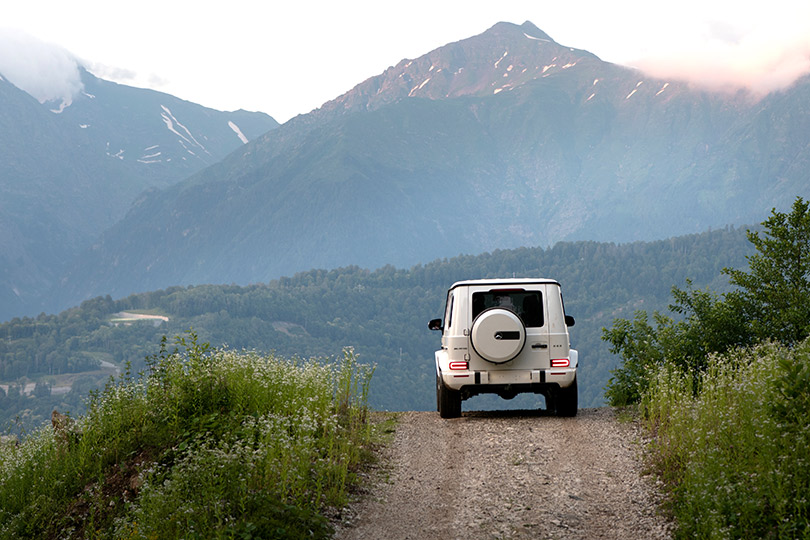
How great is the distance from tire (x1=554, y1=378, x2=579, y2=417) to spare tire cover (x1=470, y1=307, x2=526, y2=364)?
1281mm

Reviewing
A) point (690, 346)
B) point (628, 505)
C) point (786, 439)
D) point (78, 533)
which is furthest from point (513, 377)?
point (78, 533)

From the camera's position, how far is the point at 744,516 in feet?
20.4

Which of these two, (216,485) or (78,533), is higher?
(216,485)

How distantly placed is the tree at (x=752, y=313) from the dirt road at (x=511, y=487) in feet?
8.03

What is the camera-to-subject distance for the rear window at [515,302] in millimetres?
13000

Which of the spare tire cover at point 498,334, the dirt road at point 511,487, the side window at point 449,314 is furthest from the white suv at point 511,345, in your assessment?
the dirt road at point 511,487

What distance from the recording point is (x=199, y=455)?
8.11 metres

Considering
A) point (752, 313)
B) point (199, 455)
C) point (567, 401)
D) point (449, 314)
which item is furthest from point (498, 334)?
point (199, 455)

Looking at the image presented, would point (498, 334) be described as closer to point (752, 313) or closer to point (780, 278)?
point (752, 313)

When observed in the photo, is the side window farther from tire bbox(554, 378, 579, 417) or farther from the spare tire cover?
tire bbox(554, 378, 579, 417)

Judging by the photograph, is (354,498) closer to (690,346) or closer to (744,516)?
(744,516)

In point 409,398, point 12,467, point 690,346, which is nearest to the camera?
point 12,467

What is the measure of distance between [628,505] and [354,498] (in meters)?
2.76

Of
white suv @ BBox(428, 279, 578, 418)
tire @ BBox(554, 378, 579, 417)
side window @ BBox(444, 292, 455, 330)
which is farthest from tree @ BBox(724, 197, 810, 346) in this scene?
side window @ BBox(444, 292, 455, 330)
